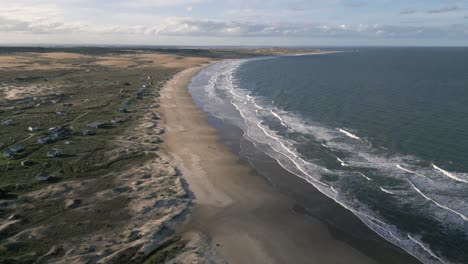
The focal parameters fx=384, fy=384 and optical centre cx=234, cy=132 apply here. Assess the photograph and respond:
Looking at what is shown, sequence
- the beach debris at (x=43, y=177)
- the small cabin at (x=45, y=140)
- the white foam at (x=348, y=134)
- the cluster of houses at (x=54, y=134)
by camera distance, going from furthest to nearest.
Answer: the white foam at (x=348, y=134)
the cluster of houses at (x=54, y=134)
the small cabin at (x=45, y=140)
the beach debris at (x=43, y=177)

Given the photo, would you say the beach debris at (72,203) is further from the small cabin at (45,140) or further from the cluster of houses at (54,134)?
the cluster of houses at (54,134)

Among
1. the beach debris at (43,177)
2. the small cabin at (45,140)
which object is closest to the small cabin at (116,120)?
the small cabin at (45,140)

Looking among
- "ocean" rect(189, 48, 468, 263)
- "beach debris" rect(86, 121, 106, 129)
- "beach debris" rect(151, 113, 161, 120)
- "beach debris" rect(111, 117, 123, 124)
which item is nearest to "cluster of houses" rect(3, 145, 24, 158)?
"beach debris" rect(86, 121, 106, 129)

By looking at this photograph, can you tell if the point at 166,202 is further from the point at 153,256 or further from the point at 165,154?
the point at 165,154

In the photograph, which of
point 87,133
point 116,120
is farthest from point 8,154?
point 116,120

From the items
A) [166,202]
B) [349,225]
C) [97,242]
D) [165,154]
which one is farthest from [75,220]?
[349,225]

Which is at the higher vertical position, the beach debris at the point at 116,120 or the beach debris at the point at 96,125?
the beach debris at the point at 96,125

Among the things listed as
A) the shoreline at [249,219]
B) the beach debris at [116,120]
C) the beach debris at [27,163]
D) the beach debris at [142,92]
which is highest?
the beach debris at [27,163]

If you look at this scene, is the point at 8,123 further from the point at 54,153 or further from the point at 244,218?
the point at 244,218
